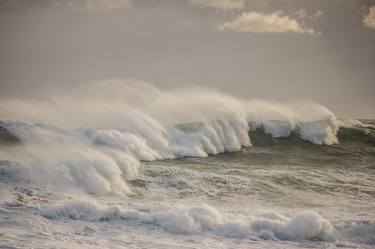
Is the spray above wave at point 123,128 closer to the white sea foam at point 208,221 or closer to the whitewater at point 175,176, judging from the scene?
the whitewater at point 175,176

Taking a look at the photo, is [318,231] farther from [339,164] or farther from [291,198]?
[339,164]

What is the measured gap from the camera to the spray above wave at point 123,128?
1246cm

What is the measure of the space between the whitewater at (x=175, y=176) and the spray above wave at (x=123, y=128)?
6 centimetres

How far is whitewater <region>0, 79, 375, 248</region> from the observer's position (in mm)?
9422

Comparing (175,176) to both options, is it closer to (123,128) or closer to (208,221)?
(208,221)

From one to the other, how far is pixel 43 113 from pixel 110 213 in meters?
12.3

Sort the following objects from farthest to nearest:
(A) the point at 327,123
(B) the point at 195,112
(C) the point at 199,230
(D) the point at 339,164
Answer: (A) the point at 327,123 → (B) the point at 195,112 → (D) the point at 339,164 → (C) the point at 199,230

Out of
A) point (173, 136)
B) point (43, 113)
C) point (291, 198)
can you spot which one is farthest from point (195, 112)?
point (291, 198)

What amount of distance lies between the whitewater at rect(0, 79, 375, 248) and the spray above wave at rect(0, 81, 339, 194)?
0.06 meters

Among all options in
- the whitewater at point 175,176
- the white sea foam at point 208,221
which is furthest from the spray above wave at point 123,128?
the white sea foam at point 208,221

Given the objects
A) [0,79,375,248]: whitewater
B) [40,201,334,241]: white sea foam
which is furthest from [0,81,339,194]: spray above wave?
[40,201,334,241]: white sea foam

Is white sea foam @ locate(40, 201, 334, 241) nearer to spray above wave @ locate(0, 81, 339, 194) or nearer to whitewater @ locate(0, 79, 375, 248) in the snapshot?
whitewater @ locate(0, 79, 375, 248)

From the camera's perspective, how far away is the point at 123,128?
1852cm

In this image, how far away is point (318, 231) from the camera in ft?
32.3
